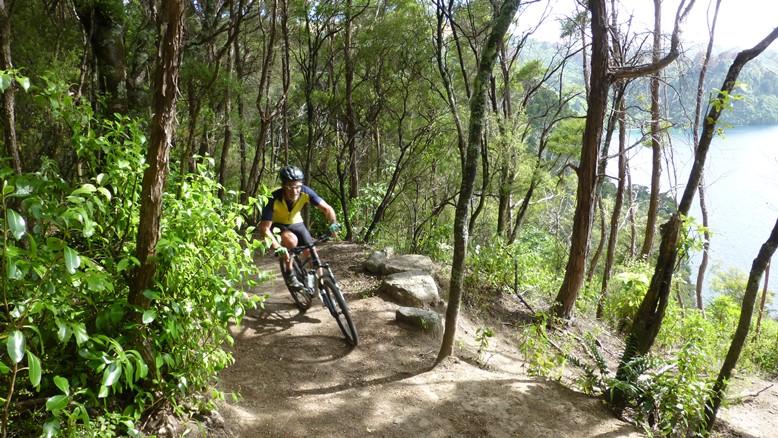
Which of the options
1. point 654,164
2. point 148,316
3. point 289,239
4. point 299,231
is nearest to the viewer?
point 148,316

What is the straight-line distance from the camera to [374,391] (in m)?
4.54

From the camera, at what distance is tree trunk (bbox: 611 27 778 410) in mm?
4352

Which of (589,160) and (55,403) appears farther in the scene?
(589,160)

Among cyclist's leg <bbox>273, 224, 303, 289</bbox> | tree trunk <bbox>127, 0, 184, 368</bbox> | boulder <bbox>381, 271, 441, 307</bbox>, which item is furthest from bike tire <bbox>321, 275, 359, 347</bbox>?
tree trunk <bbox>127, 0, 184, 368</bbox>

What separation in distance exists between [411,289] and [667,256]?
3.51 meters

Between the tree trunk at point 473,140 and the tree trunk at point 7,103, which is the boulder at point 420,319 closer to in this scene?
the tree trunk at point 473,140

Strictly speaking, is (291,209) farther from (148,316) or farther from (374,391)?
(148,316)

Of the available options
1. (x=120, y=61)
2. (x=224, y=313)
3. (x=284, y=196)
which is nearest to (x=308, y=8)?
(x=120, y=61)

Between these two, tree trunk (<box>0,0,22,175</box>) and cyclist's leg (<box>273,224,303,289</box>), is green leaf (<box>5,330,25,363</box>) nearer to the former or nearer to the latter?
tree trunk (<box>0,0,22,175</box>)

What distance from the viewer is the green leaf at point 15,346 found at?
59.8 inches

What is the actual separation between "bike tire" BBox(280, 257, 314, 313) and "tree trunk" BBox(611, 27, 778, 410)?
3.60 meters

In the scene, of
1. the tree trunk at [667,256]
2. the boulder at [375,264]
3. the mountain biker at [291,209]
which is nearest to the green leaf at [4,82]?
Result: the mountain biker at [291,209]

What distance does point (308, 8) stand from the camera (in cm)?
934

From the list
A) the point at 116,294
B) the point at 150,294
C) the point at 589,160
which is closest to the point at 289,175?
the point at 116,294
